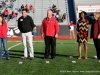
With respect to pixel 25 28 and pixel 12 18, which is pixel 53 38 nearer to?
pixel 25 28

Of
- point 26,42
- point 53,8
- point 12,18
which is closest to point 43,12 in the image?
point 53,8

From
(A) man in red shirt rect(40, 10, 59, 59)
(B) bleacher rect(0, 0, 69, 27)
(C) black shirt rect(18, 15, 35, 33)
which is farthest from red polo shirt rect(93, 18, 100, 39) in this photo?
(B) bleacher rect(0, 0, 69, 27)

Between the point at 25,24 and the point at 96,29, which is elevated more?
the point at 25,24

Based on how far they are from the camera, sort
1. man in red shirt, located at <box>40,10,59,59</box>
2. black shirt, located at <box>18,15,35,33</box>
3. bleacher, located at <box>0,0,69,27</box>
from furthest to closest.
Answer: bleacher, located at <box>0,0,69,27</box> → man in red shirt, located at <box>40,10,59,59</box> → black shirt, located at <box>18,15,35,33</box>

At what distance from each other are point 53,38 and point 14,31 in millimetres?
18403

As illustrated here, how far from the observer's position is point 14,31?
93.5 feet

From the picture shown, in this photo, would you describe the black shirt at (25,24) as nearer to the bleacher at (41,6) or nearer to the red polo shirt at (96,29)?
the red polo shirt at (96,29)

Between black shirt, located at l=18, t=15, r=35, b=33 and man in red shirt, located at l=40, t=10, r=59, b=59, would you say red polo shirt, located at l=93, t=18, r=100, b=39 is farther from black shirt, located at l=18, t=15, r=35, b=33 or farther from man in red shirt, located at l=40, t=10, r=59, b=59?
black shirt, located at l=18, t=15, r=35, b=33

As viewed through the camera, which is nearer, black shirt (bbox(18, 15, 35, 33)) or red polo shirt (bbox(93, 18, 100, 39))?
red polo shirt (bbox(93, 18, 100, 39))

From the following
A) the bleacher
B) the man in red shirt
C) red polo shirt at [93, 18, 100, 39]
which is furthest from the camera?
the bleacher

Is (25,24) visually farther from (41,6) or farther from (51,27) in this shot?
(41,6)

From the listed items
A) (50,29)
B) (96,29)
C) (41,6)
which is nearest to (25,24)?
(50,29)

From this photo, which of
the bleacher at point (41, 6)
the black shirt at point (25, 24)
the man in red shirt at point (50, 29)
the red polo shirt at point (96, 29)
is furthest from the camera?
the bleacher at point (41, 6)

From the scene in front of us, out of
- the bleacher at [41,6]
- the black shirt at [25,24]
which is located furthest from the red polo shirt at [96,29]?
the bleacher at [41,6]
